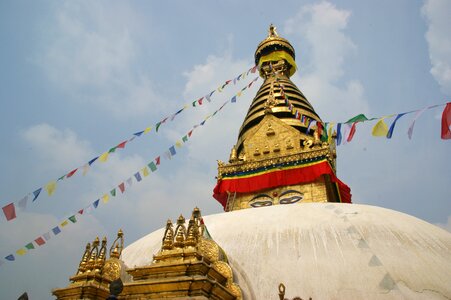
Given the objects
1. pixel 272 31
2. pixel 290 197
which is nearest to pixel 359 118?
pixel 290 197

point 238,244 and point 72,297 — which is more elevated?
point 238,244

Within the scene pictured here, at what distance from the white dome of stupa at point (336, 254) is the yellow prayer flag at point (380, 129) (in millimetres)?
1345

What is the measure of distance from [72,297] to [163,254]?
1638 mm

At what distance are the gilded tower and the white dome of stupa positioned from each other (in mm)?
6476

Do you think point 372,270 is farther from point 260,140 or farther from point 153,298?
point 260,140

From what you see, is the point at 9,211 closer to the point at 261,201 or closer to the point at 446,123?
the point at 446,123

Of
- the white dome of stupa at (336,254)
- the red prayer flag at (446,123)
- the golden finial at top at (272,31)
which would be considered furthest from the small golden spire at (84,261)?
the golden finial at top at (272,31)

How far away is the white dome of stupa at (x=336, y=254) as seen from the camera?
193 inches

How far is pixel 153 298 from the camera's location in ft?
15.9

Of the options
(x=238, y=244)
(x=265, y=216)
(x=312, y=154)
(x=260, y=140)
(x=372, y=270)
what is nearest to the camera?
(x=372, y=270)

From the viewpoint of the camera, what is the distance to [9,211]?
7.63m

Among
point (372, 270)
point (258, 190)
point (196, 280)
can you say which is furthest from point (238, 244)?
point (258, 190)

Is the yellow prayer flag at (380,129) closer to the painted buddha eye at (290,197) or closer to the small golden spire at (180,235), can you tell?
the small golden spire at (180,235)

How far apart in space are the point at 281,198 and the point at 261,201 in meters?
0.79
